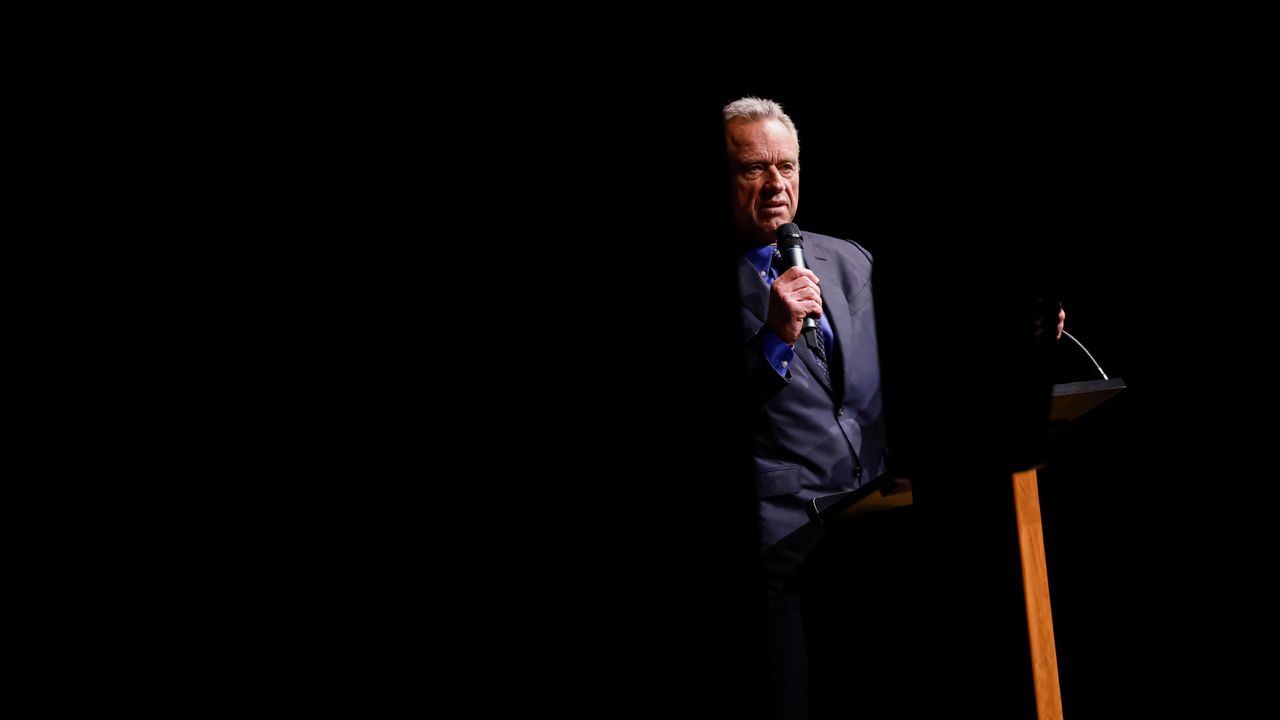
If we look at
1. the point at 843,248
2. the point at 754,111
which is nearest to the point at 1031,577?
the point at 843,248

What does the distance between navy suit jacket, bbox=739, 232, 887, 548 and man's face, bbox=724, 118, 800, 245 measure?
10cm

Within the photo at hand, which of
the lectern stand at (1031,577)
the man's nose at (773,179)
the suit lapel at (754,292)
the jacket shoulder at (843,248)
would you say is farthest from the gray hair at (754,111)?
the lectern stand at (1031,577)

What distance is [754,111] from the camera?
1818 mm

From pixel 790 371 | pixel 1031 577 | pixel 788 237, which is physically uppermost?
pixel 788 237

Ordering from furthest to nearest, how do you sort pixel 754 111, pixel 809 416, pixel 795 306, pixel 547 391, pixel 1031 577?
pixel 754 111 → pixel 809 416 → pixel 795 306 → pixel 547 391 → pixel 1031 577

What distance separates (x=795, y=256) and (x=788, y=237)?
0.16 feet

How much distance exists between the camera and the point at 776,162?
1794mm

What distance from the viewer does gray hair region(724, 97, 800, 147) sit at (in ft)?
5.96

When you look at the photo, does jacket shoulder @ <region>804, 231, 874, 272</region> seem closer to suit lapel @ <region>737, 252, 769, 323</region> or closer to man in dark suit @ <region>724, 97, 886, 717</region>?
man in dark suit @ <region>724, 97, 886, 717</region>

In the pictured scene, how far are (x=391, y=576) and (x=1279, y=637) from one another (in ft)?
6.54

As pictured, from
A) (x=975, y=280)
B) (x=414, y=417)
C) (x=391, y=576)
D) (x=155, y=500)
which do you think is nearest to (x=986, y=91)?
Result: (x=975, y=280)

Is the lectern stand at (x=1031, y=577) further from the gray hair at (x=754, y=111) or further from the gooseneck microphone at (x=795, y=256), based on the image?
the gray hair at (x=754, y=111)

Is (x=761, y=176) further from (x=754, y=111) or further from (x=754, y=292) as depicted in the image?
(x=754, y=292)

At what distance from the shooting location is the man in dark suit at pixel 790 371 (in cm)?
147
